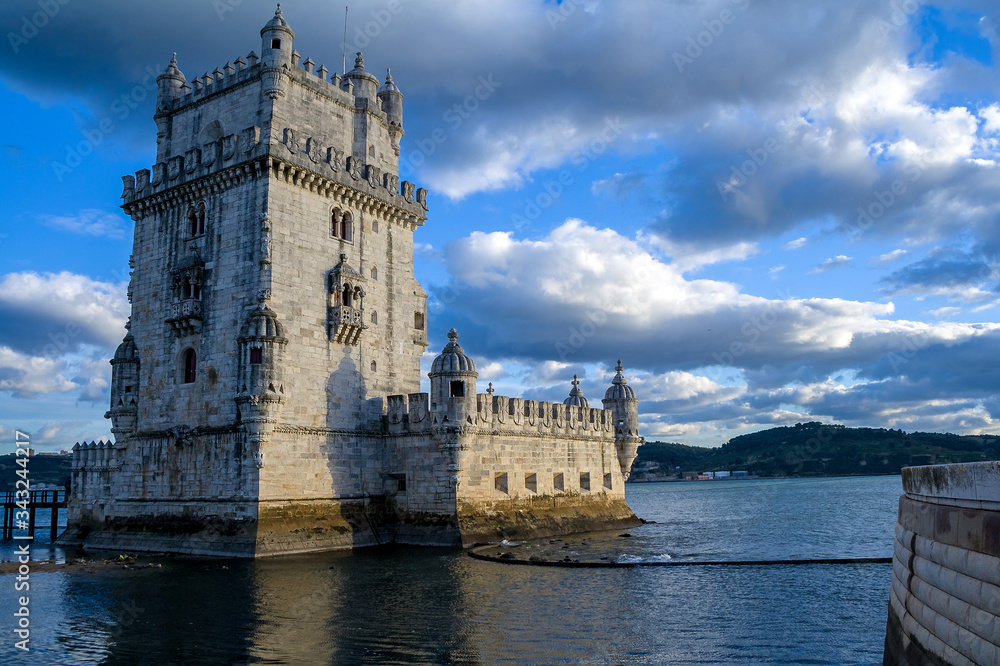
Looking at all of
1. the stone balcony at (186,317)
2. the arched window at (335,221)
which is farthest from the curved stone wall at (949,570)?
the stone balcony at (186,317)

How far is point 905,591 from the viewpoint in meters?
14.2

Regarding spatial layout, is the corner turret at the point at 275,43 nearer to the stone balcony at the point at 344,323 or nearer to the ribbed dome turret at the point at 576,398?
the stone balcony at the point at 344,323

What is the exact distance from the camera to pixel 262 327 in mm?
33875

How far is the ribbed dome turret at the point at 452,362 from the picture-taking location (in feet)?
122

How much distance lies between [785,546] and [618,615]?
23430mm

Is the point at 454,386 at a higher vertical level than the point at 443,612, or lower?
higher

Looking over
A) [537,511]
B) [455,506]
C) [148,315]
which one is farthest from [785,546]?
[148,315]

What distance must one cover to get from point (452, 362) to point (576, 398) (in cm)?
1649

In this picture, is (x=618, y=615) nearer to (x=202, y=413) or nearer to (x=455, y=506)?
(x=455, y=506)

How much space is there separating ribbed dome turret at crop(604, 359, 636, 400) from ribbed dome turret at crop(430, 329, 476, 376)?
17.8 meters

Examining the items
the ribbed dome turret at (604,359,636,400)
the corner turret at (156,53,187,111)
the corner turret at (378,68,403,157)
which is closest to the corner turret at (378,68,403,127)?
the corner turret at (378,68,403,157)

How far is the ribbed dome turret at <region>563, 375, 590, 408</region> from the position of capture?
51.4m

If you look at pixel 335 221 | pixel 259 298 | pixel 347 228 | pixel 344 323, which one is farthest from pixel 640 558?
pixel 335 221

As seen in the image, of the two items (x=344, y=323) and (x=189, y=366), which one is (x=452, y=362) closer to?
(x=344, y=323)
